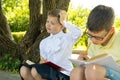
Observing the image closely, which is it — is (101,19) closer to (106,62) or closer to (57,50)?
(106,62)

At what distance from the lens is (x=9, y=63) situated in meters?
7.94

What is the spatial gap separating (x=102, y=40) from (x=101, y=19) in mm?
221

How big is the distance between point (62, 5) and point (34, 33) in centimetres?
110

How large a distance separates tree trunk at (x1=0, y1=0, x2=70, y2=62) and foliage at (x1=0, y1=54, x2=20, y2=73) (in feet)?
0.38

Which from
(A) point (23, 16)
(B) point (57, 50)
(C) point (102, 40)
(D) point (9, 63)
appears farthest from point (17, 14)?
(C) point (102, 40)

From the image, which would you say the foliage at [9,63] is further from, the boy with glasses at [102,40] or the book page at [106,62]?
the book page at [106,62]

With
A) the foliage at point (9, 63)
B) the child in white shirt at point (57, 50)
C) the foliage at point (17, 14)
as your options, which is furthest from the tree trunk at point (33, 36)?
the foliage at point (17, 14)

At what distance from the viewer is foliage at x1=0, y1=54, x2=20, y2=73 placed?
779 cm

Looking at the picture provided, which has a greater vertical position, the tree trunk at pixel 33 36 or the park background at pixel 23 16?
the tree trunk at pixel 33 36

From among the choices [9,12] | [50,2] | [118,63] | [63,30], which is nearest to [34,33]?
[50,2]

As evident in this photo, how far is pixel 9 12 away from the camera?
17734 mm

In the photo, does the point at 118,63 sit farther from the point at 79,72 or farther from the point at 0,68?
the point at 0,68

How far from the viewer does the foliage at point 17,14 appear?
15.9 m

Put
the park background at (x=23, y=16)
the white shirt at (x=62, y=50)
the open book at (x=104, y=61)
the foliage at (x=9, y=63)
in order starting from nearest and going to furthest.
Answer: the open book at (x=104, y=61) → the white shirt at (x=62, y=50) → the foliage at (x=9, y=63) → the park background at (x=23, y=16)
